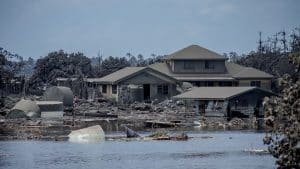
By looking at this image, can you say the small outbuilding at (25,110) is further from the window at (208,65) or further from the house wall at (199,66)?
the window at (208,65)

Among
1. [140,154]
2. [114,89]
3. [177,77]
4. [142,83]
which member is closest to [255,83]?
[177,77]

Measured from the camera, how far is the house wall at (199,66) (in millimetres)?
106375

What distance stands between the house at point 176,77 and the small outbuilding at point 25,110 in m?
18.1

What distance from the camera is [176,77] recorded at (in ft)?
341

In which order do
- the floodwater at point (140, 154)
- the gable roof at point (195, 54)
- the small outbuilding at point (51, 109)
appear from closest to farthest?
the floodwater at point (140, 154)
the small outbuilding at point (51, 109)
the gable roof at point (195, 54)

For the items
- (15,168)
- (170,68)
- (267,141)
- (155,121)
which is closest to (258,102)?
(155,121)

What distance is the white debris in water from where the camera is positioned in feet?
200

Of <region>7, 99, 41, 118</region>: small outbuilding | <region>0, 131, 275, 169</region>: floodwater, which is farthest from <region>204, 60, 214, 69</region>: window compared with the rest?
<region>0, 131, 275, 169</region>: floodwater

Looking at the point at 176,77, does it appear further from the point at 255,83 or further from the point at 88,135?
the point at 88,135

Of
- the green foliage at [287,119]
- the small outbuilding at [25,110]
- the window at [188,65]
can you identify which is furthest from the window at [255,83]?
the green foliage at [287,119]

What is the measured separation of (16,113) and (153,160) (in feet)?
99.0

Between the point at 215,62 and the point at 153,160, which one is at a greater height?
the point at 215,62

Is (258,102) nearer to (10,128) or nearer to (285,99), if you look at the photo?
(10,128)

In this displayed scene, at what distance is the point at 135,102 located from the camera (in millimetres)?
95062
